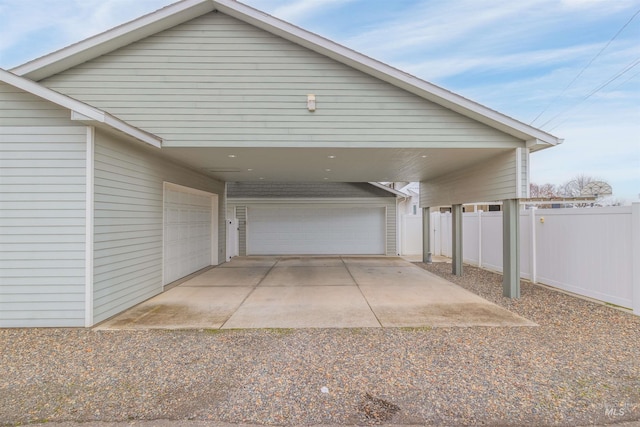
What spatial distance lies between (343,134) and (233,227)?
822 cm

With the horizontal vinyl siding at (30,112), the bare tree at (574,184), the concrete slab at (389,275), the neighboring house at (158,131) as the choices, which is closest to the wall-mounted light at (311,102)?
the neighboring house at (158,131)

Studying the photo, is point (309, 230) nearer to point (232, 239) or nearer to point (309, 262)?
point (309, 262)

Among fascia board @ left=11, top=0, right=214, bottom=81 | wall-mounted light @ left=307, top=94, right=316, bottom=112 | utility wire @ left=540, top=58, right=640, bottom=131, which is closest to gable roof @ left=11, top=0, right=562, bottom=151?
fascia board @ left=11, top=0, right=214, bottom=81

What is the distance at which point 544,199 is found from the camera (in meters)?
7.54

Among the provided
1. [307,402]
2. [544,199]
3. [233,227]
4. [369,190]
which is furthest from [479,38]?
[307,402]

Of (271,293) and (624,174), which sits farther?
(624,174)

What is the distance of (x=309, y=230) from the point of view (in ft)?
43.0

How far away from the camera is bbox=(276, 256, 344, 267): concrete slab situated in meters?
10.4

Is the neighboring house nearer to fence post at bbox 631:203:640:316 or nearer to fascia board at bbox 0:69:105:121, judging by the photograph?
fascia board at bbox 0:69:105:121

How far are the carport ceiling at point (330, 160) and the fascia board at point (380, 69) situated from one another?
606 mm

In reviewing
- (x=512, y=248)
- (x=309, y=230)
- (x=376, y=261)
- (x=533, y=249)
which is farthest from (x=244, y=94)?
(x=309, y=230)

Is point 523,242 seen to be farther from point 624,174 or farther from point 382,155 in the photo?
point 624,174

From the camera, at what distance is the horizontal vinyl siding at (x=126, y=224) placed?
492 cm
